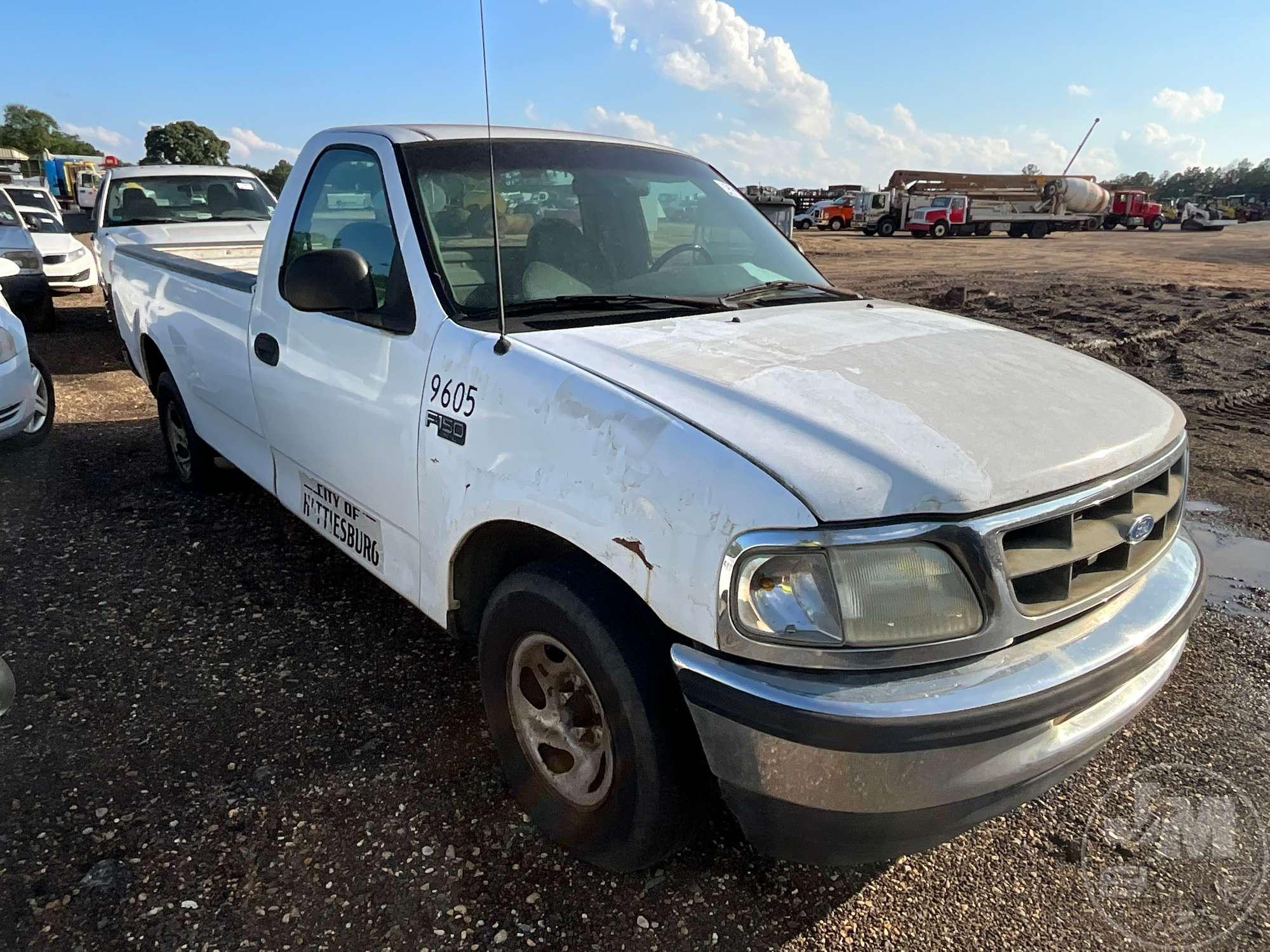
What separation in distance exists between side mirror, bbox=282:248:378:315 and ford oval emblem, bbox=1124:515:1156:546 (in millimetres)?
2191

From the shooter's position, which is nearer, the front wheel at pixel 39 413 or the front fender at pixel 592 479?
the front fender at pixel 592 479

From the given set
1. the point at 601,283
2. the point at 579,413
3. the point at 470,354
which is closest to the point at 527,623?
the point at 579,413

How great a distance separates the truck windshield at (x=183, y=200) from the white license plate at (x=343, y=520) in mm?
7005


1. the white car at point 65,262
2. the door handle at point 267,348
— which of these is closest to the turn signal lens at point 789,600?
the door handle at point 267,348

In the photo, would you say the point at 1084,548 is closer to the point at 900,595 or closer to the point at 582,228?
the point at 900,595

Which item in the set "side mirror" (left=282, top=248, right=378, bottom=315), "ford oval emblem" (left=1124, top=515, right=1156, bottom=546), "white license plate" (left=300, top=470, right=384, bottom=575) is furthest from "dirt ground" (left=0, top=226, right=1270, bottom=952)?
"side mirror" (left=282, top=248, right=378, bottom=315)

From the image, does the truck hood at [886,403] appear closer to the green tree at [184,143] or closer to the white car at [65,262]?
the white car at [65,262]

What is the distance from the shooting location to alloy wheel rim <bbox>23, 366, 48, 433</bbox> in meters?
5.83

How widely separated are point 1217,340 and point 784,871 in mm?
10369

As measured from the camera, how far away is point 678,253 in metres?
3.20

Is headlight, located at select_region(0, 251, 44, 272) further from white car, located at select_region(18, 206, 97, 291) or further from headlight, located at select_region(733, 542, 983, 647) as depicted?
headlight, located at select_region(733, 542, 983, 647)

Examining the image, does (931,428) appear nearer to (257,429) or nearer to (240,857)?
(240,857)

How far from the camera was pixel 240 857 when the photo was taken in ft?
7.72

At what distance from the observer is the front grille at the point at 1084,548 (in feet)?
6.09
